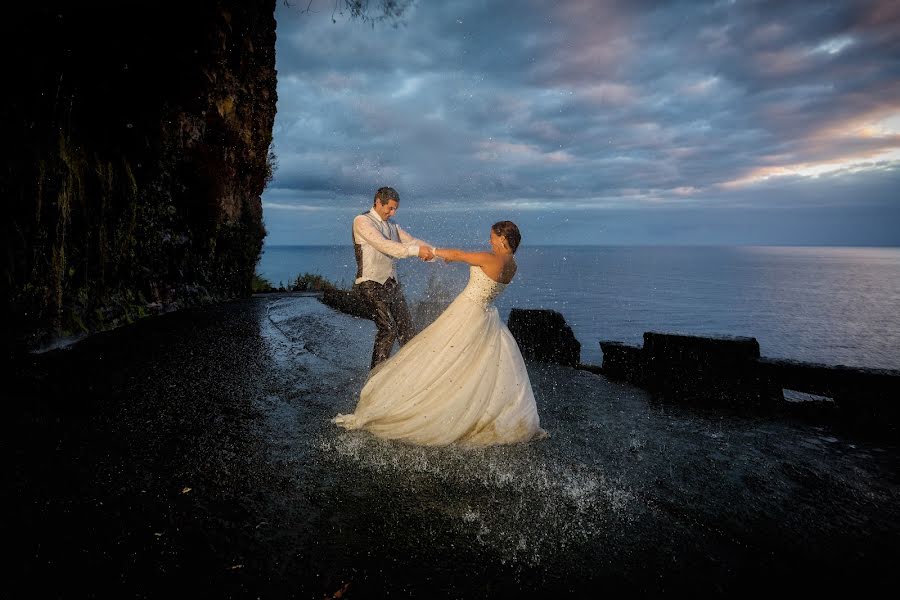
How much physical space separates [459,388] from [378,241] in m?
2.19

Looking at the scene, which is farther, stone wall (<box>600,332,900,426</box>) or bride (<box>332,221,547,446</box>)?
stone wall (<box>600,332,900,426</box>)

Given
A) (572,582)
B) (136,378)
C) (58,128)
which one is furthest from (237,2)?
(572,582)

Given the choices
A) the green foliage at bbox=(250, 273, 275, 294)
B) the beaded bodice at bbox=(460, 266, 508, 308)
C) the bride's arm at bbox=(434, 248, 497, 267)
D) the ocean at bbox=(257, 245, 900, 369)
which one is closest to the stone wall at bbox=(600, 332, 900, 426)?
the beaded bodice at bbox=(460, 266, 508, 308)

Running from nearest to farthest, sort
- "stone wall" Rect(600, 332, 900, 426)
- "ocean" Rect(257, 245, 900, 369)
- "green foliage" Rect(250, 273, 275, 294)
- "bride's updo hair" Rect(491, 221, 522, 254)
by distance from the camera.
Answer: "bride's updo hair" Rect(491, 221, 522, 254), "stone wall" Rect(600, 332, 900, 426), "green foliage" Rect(250, 273, 275, 294), "ocean" Rect(257, 245, 900, 369)

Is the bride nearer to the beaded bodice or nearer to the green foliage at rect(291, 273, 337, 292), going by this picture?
the beaded bodice

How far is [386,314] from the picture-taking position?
240 inches

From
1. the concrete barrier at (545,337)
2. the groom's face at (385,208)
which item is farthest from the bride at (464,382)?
the concrete barrier at (545,337)

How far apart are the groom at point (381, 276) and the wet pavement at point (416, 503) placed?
0.99m

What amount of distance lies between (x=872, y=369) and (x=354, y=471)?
5.96 meters

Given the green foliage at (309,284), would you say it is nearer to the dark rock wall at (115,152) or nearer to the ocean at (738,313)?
the ocean at (738,313)

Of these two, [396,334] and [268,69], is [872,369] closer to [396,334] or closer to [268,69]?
[396,334]

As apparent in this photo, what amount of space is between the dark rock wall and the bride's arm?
4.77 metres

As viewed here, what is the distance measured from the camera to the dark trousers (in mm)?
6047

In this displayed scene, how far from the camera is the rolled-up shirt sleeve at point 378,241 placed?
543cm
